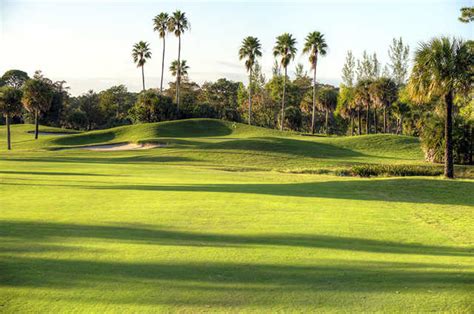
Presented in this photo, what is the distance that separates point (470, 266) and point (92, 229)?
7363 mm

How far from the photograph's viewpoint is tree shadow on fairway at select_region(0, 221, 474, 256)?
8820 millimetres

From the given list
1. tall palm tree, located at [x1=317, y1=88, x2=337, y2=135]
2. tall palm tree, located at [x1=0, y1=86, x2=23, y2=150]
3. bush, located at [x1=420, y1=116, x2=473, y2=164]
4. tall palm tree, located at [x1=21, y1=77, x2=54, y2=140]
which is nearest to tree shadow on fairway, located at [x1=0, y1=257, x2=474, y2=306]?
bush, located at [x1=420, y1=116, x2=473, y2=164]

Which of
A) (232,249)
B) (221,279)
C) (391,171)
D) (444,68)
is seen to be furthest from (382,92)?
(221,279)

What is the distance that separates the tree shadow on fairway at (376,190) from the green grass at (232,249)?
102mm

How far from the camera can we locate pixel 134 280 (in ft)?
21.5

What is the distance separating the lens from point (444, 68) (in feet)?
77.9

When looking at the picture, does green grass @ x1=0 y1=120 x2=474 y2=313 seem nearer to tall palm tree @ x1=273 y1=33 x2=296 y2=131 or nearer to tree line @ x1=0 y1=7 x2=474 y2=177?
tree line @ x1=0 y1=7 x2=474 y2=177

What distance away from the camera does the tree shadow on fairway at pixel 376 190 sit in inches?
654

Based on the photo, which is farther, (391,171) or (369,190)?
(391,171)

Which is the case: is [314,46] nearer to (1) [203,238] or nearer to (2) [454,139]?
(2) [454,139]

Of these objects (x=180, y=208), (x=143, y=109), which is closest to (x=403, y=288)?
(x=180, y=208)

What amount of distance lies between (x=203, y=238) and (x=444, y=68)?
19.4m

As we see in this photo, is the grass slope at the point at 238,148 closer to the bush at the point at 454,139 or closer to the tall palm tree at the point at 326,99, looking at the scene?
the bush at the point at 454,139

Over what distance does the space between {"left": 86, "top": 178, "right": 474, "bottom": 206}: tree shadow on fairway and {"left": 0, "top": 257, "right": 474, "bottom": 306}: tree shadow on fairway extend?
906 centimetres
